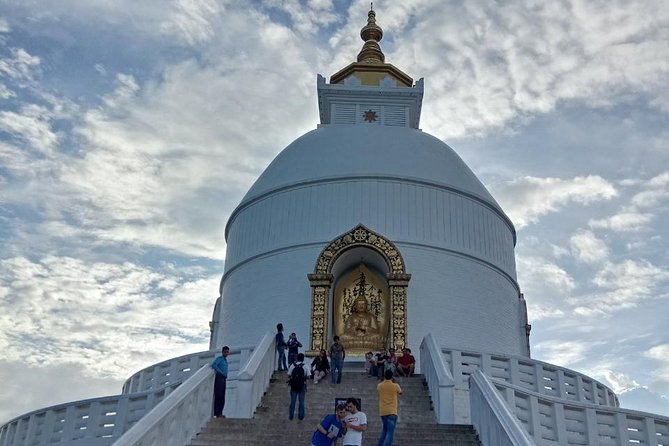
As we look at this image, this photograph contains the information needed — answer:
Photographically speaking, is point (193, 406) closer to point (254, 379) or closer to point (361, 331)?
point (254, 379)

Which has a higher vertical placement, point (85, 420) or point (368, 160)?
point (368, 160)

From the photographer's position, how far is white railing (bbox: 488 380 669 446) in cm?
1246

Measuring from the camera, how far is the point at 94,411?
14758mm

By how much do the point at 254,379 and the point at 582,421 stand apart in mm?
5749

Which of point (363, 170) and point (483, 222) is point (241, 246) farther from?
point (483, 222)

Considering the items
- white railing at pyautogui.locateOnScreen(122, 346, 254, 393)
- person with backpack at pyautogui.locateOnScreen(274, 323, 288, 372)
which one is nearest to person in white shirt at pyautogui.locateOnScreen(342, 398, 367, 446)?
person with backpack at pyautogui.locateOnScreen(274, 323, 288, 372)

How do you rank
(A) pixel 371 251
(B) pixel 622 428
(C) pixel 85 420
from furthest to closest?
(A) pixel 371 251, (C) pixel 85 420, (B) pixel 622 428

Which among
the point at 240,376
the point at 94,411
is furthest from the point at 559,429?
the point at 94,411

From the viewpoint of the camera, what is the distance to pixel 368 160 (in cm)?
2477

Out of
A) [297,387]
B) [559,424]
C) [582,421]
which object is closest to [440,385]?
[559,424]

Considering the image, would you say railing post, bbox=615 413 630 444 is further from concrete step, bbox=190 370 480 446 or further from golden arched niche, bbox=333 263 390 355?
golden arched niche, bbox=333 263 390 355

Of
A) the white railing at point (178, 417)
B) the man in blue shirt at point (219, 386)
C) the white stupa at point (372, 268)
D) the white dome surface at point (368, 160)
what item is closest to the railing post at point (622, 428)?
the white stupa at point (372, 268)

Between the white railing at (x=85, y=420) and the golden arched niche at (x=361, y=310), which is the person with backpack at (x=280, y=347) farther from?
the golden arched niche at (x=361, y=310)

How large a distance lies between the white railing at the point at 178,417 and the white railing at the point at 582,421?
186 inches
